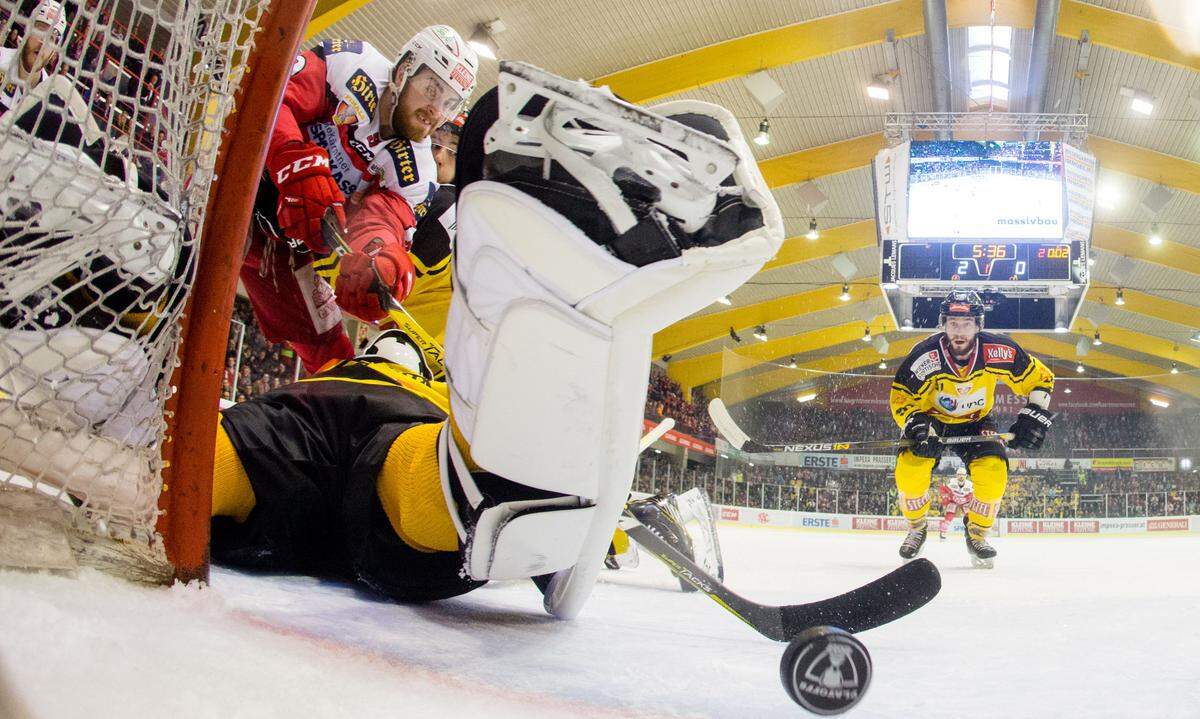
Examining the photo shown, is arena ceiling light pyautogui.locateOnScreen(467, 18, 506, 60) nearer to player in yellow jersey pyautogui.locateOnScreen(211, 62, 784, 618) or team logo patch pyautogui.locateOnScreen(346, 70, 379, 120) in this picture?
team logo patch pyautogui.locateOnScreen(346, 70, 379, 120)

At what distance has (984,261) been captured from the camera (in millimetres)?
6203

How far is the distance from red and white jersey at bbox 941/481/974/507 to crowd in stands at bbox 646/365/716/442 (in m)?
4.66

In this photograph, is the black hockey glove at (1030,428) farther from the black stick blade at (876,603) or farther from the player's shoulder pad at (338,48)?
the black stick blade at (876,603)

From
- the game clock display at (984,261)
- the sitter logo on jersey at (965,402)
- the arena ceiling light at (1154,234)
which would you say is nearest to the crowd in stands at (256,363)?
the sitter logo on jersey at (965,402)

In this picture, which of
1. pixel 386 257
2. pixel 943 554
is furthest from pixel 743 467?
pixel 386 257

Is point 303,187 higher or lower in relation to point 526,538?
higher

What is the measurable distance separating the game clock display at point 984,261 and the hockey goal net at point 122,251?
619cm

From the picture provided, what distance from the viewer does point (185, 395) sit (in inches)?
25.7

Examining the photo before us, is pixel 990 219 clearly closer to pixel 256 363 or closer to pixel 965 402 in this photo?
pixel 965 402

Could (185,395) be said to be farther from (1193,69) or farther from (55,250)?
(1193,69)

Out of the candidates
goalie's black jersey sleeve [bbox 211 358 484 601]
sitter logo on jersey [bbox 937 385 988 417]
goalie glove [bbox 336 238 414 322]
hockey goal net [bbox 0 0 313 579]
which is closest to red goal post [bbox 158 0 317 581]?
hockey goal net [bbox 0 0 313 579]

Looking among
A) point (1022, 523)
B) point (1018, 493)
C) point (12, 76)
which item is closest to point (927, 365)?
point (12, 76)

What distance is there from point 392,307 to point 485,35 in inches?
209

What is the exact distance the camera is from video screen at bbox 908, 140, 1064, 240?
6.21m
